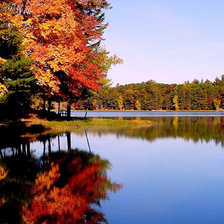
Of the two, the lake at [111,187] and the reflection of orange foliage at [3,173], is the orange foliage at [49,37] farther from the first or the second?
the reflection of orange foliage at [3,173]

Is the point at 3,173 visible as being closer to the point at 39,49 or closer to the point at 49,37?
the point at 39,49

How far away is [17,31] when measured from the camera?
23266 mm

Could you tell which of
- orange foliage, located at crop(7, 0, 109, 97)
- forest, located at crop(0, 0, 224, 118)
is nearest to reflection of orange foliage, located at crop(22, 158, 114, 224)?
forest, located at crop(0, 0, 224, 118)

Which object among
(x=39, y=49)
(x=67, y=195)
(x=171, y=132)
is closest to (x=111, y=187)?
Result: (x=67, y=195)

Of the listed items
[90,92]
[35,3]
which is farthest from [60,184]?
[90,92]

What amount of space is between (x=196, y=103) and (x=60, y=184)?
151 metres

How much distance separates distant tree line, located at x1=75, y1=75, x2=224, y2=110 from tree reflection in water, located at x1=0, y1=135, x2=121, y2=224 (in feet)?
448

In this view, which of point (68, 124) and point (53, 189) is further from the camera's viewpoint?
point (68, 124)

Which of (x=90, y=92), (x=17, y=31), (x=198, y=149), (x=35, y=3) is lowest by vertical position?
(x=198, y=149)

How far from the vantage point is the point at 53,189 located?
9359mm

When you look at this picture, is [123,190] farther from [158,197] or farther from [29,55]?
[29,55]

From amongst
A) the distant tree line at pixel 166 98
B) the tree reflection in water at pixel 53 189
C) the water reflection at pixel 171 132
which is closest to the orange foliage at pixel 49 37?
the water reflection at pixel 171 132

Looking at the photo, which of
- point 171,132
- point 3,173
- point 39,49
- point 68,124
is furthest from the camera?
point 68,124

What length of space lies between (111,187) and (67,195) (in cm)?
182
